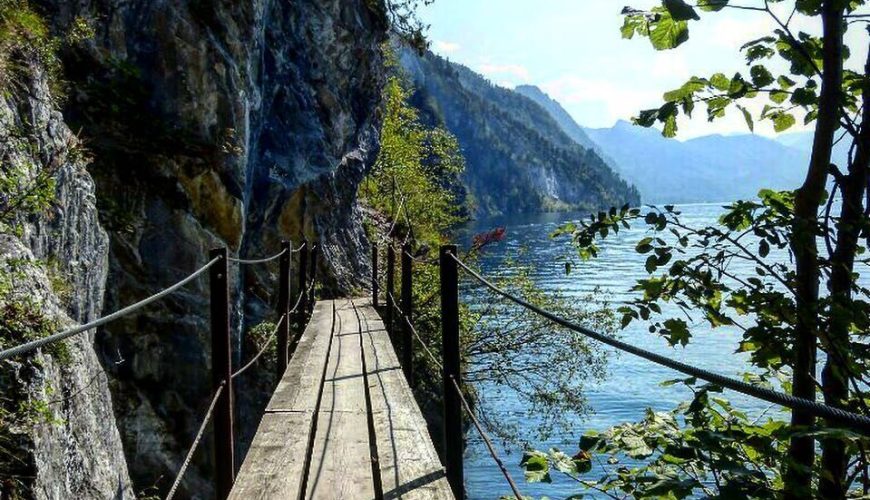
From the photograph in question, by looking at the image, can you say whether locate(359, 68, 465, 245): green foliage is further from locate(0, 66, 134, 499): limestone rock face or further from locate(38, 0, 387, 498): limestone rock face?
locate(0, 66, 134, 499): limestone rock face

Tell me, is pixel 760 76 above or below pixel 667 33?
below

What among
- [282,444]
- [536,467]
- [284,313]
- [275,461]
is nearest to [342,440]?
[282,444]

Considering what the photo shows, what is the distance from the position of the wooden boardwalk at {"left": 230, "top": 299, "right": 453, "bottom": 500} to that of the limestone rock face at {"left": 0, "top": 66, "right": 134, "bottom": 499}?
131cm

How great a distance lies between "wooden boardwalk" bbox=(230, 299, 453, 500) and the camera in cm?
359

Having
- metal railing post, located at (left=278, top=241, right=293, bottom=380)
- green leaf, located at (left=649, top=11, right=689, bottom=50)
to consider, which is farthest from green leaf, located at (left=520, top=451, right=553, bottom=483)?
metal railing post, located at (left=278, top=241, right=293, bottom=380)

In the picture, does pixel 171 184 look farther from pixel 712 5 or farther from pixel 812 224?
pixel 812 224

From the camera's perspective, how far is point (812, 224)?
2.57 m

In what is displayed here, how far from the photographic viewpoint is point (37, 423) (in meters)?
4.05

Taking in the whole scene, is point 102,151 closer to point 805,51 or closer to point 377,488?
point 377,488

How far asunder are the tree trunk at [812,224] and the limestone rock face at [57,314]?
403 centimetres

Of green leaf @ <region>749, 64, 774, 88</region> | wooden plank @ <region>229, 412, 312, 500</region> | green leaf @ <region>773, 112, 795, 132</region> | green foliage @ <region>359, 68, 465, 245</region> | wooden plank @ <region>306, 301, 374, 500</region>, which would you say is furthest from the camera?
green foliage @ <region>359, 68, 465, 245</region>

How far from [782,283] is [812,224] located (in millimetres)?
268

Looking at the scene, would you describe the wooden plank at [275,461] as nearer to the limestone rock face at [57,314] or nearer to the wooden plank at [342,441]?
the wooden plank at [342,441]

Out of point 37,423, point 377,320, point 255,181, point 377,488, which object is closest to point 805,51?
point 377,488
